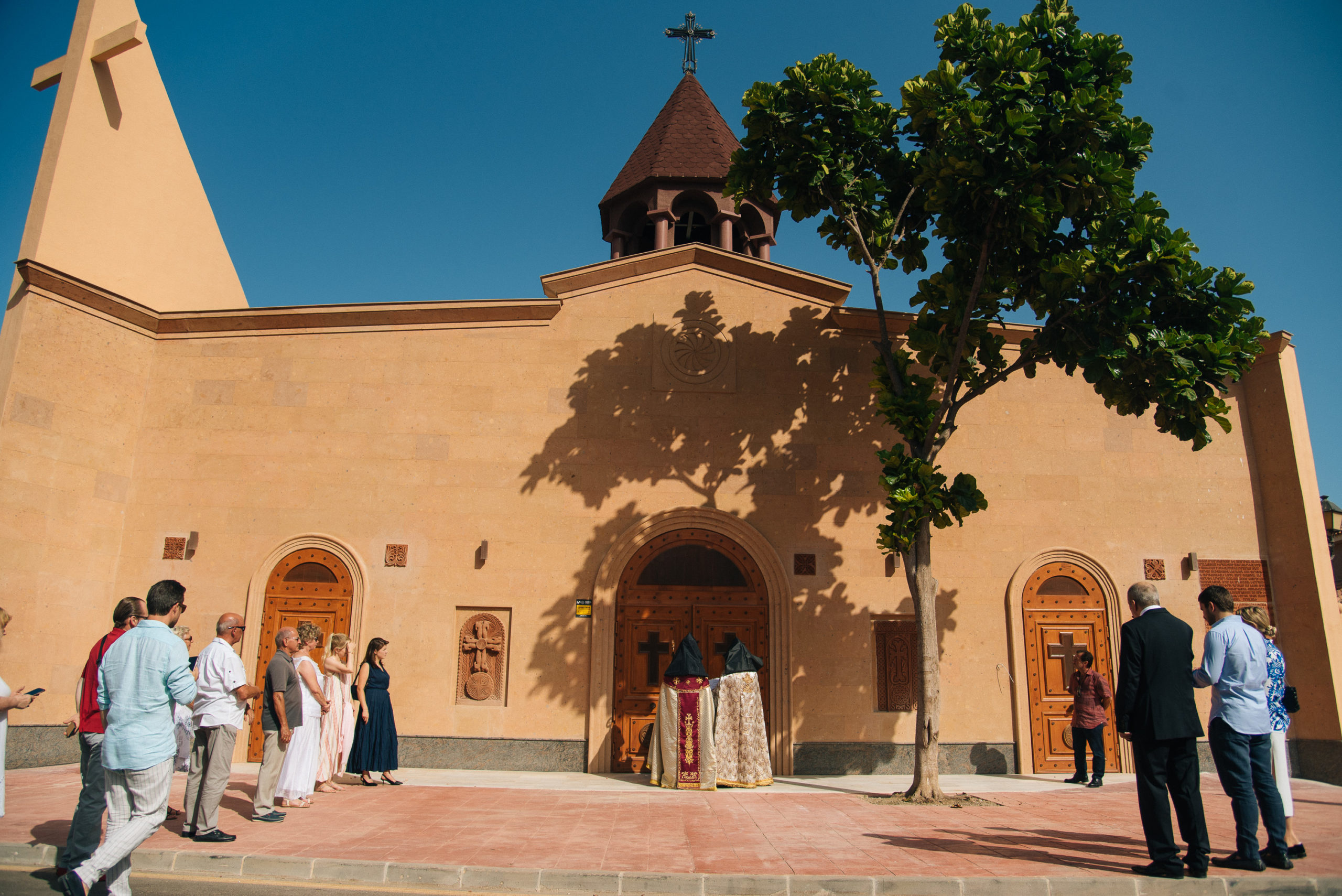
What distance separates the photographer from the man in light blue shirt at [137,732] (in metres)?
5.22

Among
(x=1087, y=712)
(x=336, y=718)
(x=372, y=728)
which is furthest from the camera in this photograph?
(x=1087, y=712)

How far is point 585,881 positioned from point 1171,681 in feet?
14.4

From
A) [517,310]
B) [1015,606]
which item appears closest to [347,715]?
[517,310]

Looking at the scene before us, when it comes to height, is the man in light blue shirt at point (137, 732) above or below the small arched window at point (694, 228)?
below

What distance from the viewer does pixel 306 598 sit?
495 inches

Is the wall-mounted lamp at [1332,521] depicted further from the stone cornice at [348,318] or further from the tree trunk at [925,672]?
the stone cornice at [348,318]

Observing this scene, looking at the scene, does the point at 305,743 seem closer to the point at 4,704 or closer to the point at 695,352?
the point at 4,704

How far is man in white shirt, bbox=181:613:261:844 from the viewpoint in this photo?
23.0ft

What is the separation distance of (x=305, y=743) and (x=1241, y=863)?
333 inches

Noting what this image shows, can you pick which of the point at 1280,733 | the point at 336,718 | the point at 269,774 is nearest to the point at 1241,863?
the point at 1280,733

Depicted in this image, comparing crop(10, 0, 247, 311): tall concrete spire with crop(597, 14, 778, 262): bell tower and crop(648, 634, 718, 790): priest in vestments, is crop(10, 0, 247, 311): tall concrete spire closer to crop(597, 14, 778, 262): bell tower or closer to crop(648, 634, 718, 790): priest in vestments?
crop(597, 14, 778, 262): bell tower

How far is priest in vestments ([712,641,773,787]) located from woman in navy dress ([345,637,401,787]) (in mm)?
4005

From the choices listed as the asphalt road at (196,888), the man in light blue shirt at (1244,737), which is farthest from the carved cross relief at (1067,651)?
the asphalt road at (196,888)

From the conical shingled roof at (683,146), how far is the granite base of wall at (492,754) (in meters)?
10.7
